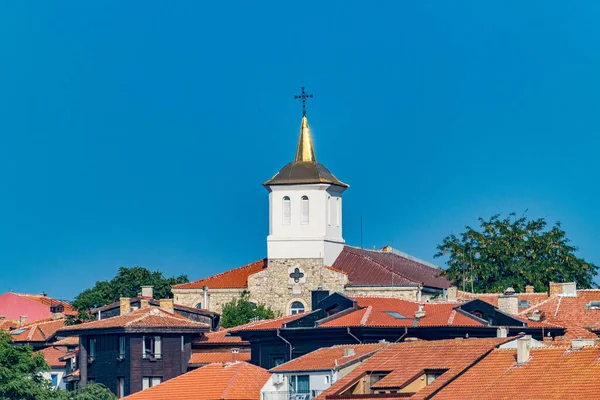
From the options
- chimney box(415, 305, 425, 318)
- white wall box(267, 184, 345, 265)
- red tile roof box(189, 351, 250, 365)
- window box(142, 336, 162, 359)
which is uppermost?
white wall box(267, 184, 345, 265)

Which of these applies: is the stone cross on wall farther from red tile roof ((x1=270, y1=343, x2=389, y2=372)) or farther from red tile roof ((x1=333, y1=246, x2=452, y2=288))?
red tile roof ((x1=270, y1=343, x2=389, y2=372))

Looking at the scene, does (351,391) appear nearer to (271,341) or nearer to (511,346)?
(511,346)

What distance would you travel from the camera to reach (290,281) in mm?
125500

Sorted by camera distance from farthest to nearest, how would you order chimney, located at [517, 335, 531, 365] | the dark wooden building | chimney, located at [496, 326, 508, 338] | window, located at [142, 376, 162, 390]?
the dark wooden building, window, located at [142, 376, 162, 390], chimney, located at [496, 326, 508, 338], chimney, located at [517, 335, 531, 365]

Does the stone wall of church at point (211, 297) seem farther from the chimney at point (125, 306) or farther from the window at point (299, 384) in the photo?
the window at point (299, 384)

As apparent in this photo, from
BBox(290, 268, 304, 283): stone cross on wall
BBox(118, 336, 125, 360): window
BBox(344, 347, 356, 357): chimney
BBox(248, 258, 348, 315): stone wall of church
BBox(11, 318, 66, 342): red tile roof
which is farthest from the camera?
BBox(290, 268, 304, 283): stone cross on wall

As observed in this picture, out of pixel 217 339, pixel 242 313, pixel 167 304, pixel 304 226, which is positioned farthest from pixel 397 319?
pixel 304 226

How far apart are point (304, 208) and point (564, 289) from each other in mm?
22672

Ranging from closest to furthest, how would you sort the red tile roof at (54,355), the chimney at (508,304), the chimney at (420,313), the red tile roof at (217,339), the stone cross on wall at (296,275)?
the chimney at (420,313) < the chimney at (508,304) < the red tile roof at (217,339) < the red tile roof at (54,355) < the stone cross on wall at (296,275)

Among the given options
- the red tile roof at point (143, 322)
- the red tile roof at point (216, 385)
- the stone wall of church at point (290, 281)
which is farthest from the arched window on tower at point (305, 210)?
the red tile roof at point (216, 385)

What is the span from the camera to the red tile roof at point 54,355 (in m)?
114

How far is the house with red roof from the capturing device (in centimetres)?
12406

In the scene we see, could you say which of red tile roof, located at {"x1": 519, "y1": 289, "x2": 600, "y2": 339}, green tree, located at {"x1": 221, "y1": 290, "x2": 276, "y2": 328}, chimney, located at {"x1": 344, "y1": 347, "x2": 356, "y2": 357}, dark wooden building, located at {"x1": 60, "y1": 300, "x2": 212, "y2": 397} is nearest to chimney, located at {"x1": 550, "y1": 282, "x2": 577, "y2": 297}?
red tile roof, located at {"x1": 519, "y1": 289, "x2": 600, "y2": 339}

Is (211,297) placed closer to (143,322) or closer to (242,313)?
(242,313)
